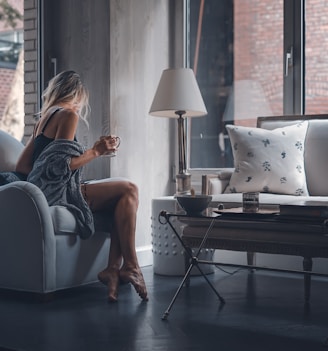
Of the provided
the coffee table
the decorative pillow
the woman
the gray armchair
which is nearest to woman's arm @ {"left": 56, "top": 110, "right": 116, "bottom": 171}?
the woman

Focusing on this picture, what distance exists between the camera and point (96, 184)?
3340mm

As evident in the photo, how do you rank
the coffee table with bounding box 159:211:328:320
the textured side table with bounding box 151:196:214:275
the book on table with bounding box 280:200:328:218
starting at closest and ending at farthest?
the book on table with bounding box 280:200:328:218 → the coffee table with bounding box 159:211:328:320 → the textured side table with bounding box 151:196:214:275

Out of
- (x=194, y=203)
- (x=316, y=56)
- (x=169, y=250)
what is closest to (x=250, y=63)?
(x=316, y=56)

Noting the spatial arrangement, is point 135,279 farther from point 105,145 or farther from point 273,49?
point 273,49

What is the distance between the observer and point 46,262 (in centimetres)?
303

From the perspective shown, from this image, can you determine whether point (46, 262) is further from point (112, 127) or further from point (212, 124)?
point (212, 124)

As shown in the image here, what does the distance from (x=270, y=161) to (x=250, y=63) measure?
1061 mm

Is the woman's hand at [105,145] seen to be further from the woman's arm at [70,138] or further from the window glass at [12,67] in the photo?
the window glass at [12,67]

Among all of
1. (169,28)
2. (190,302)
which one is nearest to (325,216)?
(190,302)

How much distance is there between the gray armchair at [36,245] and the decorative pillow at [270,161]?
1.08m

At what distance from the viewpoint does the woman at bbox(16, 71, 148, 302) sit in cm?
315

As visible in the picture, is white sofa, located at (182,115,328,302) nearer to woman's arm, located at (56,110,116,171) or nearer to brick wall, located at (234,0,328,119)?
brick wall, located at (234,0,328,119)

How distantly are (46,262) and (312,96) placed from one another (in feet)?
7.31

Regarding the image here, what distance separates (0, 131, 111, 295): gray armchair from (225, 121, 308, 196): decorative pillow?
1.08 m
